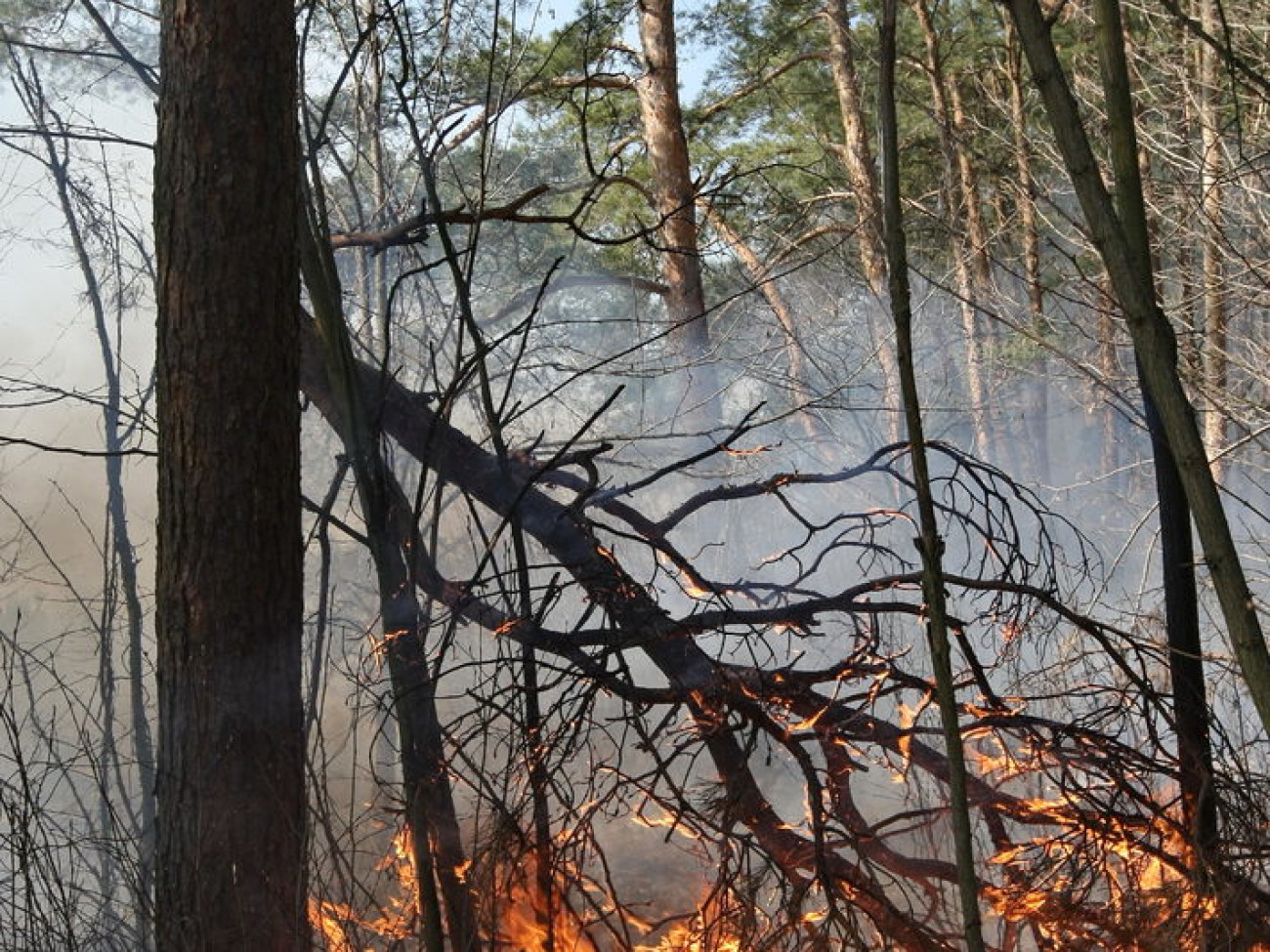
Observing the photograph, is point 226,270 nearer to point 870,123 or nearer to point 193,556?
point 193,556

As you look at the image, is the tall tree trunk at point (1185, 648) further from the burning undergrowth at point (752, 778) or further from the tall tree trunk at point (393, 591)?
the tall tree trunk at point (393, 591)

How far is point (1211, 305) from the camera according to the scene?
518cm

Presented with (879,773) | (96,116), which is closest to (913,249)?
(879,773)

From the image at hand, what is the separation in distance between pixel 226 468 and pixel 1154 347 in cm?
156

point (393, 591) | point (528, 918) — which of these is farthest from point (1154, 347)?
point (528, 918)

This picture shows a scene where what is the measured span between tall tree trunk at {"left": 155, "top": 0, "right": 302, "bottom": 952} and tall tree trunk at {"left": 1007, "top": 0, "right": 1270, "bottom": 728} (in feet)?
4.66

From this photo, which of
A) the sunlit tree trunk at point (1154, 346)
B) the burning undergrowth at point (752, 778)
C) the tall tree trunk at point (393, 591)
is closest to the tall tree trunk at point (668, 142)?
the burning undergrowth at point (752, 778)

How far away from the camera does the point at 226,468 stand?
79.2 inches

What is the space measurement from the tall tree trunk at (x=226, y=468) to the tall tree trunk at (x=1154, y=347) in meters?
1.42

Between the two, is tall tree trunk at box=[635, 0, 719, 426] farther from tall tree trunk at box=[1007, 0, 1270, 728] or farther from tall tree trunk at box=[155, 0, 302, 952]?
tall tree trunk at box=[1007, 0, 1270, 728]

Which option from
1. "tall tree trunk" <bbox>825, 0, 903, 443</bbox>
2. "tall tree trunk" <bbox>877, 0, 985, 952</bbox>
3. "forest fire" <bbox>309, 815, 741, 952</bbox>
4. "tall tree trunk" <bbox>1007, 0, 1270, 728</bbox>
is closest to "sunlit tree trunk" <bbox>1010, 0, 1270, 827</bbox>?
"tall tree trunk" <bbox>1007, 0, 1270, 728</bbox>

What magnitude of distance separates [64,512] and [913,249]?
6684mm

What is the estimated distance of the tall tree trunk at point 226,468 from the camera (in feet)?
6.51

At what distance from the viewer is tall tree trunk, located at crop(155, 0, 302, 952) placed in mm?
1984
